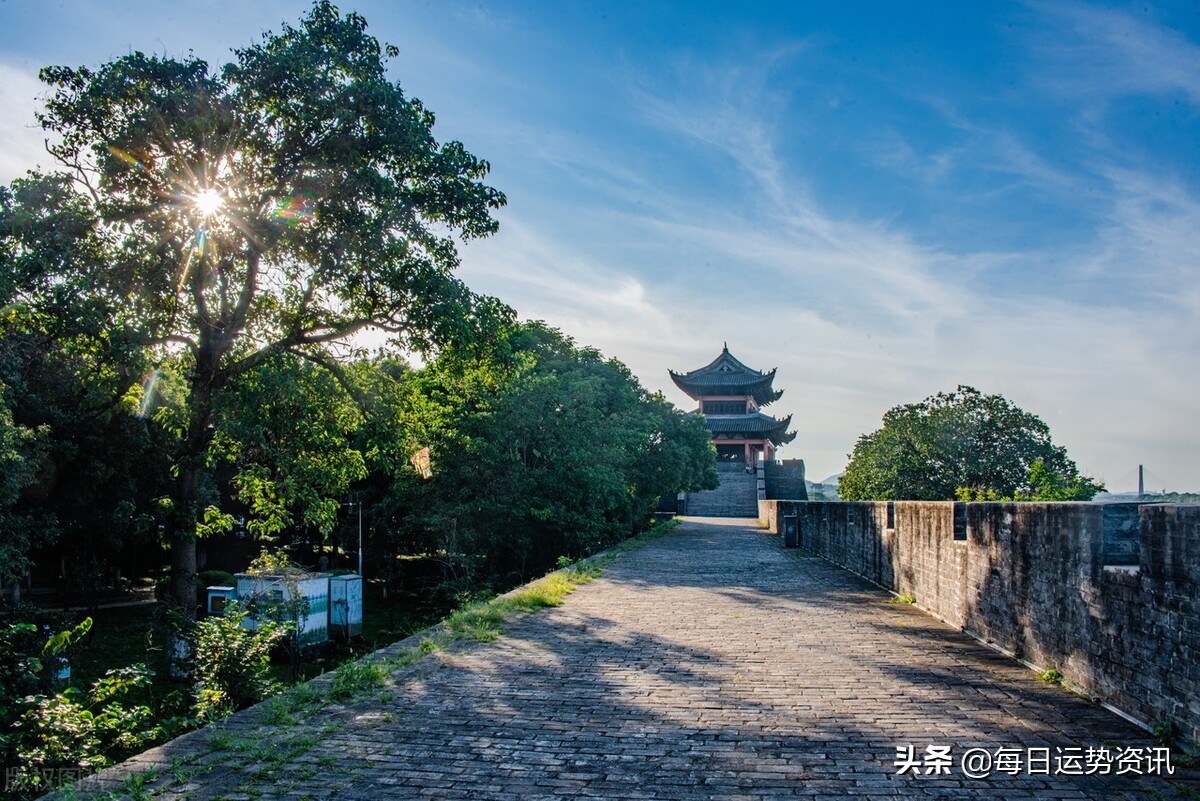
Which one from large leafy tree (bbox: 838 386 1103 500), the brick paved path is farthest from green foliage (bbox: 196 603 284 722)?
large leafy tree (bbox: 838 386 1103 500)

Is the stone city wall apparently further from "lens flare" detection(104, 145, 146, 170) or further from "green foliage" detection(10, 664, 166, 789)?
"lens flare" detection(104, 145, 146, 170)

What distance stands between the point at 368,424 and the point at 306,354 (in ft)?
5.55

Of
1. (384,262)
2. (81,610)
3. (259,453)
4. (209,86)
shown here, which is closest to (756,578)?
(384,262)

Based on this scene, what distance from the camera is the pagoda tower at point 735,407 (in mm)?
56281

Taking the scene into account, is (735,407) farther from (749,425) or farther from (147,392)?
(147,392)

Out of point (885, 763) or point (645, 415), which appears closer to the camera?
point (885, 763)

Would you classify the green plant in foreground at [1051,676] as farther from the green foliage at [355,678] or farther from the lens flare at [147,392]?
the lens flare at [147,392]

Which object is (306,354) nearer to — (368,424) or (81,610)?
(368,424)

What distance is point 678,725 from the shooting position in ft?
14.9

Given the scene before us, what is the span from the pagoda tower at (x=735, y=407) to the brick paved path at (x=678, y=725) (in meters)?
48.9

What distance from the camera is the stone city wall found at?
4.16 metres

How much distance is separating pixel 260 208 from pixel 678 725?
10.2 meters

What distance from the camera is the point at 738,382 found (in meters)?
58.1

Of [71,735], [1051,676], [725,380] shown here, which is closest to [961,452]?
[1051,676]
